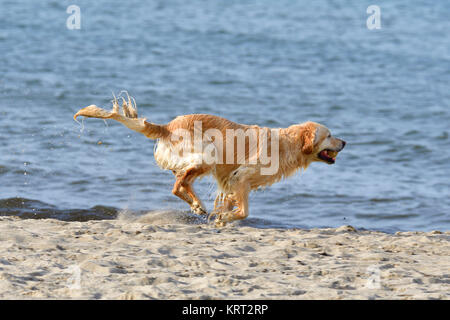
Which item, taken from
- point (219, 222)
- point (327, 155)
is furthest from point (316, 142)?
point (219, 222)

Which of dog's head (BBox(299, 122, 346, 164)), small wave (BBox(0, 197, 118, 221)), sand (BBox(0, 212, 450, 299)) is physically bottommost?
small wave (BBox(0, 197, 118, 221))

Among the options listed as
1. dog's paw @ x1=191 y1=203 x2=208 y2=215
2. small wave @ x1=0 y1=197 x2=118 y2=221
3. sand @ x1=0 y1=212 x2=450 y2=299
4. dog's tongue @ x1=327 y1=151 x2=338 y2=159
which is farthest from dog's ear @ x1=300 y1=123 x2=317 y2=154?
small wave @ x1=0 y1=197 x2=118 y2=221

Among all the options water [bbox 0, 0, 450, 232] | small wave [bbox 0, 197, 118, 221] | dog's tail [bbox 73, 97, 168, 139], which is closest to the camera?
dog's tail [bbox 73, 97, 168, 139]

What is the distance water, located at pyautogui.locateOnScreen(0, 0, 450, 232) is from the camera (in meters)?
9.23

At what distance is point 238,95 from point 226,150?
25.7ft

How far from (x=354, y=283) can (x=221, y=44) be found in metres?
14.4

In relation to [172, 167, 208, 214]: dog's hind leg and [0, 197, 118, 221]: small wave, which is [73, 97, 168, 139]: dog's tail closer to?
[172, 167, 208, 214]: dog's hind leg

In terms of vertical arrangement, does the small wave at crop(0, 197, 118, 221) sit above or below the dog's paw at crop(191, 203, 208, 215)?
below

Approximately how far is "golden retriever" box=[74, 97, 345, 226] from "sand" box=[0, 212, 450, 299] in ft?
1.59

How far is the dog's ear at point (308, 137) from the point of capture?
7422 millimetres

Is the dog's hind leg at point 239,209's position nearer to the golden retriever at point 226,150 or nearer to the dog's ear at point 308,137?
the golden retriever at point 226,150

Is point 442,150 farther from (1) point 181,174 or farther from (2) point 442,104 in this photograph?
(1) point 181,174

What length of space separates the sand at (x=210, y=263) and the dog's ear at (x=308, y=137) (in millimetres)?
889

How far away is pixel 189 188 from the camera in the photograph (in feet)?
24.0
